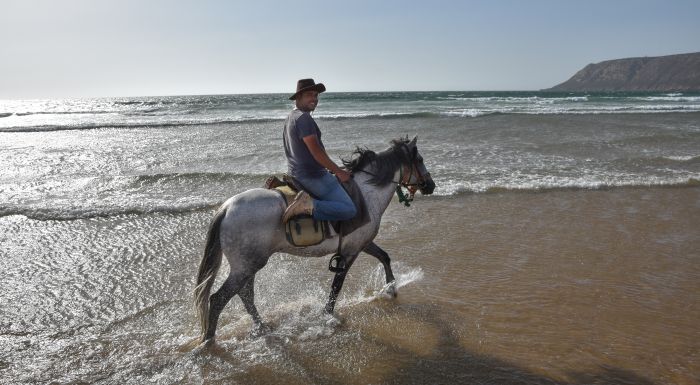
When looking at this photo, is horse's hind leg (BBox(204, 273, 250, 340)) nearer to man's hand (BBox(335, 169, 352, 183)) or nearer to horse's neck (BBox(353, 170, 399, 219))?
man's hand (BBox(335, 169, 352, 183))

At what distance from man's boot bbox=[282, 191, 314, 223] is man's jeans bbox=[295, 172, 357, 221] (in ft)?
0.28

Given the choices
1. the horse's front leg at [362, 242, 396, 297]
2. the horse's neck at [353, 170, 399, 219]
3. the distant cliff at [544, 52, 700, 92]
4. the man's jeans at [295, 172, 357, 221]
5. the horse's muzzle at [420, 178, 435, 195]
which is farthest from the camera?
the distant cliff at [544, 52, 700, 92]

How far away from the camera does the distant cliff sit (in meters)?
143

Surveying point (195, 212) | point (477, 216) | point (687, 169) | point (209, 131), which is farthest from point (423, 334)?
point (209, 131)

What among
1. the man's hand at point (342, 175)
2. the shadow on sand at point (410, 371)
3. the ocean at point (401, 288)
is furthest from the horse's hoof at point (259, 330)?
the man's hand at point (342, 175)

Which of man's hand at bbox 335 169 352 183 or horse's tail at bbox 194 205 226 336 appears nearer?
horse's tail at bbox 194 205 226 336

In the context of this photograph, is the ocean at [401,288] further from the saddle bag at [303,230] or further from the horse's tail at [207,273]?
the saddle bag at [303,230]

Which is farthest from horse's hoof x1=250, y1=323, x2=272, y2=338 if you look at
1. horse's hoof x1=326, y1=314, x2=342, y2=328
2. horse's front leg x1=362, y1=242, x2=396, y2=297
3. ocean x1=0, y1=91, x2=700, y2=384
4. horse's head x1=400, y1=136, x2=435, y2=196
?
horse's head x1=400, y1=136, x2=435, y2=196

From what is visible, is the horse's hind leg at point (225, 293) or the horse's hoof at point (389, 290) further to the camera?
the horse's hoof at point (389, 290)

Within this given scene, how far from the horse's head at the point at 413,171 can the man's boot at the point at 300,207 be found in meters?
1.37

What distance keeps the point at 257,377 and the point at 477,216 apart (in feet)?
18.9

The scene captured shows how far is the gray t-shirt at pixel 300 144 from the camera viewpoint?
419 cm

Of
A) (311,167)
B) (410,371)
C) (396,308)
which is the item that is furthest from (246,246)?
(396,308)

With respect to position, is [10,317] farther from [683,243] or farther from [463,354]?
[683,243]
